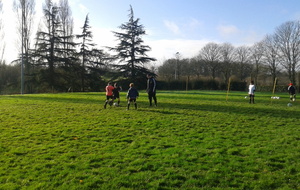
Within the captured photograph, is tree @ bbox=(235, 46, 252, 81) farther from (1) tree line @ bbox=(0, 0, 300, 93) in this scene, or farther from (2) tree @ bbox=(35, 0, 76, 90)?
(2) tree @ bbox=(35, 0, 76, 90)

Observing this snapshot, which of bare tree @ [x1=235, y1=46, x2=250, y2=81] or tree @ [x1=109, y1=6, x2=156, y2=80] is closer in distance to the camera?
tree @ [x1=109, y1=6, x2=156, y2=80]

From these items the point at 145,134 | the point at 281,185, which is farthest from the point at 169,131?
the point at 281,185

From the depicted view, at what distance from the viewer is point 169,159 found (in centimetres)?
514

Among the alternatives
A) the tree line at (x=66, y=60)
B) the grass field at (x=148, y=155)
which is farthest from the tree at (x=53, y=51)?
the grass field at (x=148, y=155)

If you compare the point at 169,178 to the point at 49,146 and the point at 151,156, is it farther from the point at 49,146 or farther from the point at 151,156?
the point at 49,146

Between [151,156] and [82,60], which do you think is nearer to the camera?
[151,156]

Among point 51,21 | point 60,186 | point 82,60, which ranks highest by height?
point 51,21

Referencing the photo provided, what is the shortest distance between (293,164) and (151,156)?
3.21 m

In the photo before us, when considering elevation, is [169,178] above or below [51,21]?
below

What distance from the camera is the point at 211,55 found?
7431 cm

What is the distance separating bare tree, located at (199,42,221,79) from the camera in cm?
7199

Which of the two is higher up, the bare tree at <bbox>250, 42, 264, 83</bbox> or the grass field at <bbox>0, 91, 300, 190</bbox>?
the bare tree at <bbox>250, 42, 264, 83</bbox>

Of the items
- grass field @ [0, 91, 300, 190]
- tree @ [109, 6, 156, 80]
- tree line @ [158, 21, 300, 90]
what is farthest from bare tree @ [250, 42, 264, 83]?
grass field @ [0, 91, 300, 190]

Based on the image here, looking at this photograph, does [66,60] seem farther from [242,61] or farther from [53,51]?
[242,61]
